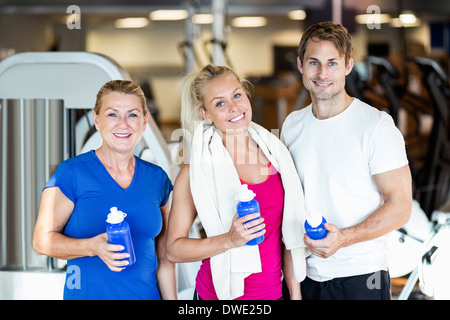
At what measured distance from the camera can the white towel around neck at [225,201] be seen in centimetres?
141

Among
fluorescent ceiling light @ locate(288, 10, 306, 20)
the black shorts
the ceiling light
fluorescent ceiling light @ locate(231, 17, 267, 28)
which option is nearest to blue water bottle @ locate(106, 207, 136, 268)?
the black shorts

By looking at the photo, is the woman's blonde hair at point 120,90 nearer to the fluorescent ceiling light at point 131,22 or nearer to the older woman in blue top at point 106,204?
the older woman in blue top at point 106,204

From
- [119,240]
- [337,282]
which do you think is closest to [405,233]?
[337,282]

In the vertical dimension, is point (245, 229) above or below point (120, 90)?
below

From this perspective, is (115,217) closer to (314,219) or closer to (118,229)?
(118,229)

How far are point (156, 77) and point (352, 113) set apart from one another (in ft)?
31.1

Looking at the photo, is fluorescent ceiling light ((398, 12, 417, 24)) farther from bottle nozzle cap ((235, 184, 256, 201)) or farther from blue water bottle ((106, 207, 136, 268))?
blue water bottle ((106, 207, 136, 268))

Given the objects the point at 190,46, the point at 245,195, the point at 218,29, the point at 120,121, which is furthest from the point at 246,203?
the point at 190,46

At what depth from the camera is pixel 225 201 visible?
4.66 ft

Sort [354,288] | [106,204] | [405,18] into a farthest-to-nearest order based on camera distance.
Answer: [405,18] → [354,288] → [106,204]

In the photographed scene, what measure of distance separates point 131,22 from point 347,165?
8.40 meters

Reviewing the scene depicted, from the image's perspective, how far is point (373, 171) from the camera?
1.43 meters

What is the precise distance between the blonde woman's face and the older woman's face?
0.63 feet

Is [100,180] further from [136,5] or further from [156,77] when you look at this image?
[156,77]
